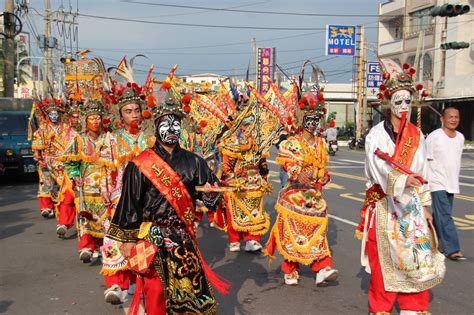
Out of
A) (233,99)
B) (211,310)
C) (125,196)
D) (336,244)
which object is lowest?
(336,244)

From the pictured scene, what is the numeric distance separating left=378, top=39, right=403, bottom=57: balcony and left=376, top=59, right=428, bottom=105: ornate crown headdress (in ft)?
123

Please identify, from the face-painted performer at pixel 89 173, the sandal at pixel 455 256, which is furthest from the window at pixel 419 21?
the face-painted performer at pixel 89 173

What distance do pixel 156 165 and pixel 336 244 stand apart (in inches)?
189

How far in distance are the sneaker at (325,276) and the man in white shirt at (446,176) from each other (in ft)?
6.68

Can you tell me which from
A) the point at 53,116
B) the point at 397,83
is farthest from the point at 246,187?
the point at 53,116

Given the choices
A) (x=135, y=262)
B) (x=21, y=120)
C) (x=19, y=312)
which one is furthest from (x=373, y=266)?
(x=21, y=120)

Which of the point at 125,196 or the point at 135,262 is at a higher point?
the point at 125,196

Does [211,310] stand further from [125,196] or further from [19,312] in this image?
[19,312]

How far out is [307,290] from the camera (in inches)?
238

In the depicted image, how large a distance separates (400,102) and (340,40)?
28.3 metres

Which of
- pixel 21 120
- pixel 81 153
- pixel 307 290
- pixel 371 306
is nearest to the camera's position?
pixel 371 306

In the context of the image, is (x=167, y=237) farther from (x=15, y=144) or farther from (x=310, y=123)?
(x=15, y=144)

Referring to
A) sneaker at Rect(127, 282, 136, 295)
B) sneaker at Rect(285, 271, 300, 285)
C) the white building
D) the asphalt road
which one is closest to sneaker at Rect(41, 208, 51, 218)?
the asphalt road

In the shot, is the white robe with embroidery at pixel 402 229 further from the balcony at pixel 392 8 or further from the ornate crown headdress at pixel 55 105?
the balcony at pixel 392 8
